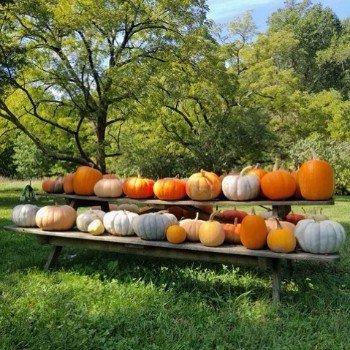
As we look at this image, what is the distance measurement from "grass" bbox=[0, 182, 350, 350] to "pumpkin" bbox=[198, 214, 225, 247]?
1.51 ft

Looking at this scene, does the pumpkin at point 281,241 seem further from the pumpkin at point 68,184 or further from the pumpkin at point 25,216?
the pumpkin at point 25,216

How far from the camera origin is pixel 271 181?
454 cm

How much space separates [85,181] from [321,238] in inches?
109

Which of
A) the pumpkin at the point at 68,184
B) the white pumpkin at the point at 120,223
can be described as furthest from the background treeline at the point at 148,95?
the white pumpkin at the point at 120,223

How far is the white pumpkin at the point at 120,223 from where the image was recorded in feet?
16.5

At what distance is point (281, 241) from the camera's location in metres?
4.23

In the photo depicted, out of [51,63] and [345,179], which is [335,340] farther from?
[345,179]

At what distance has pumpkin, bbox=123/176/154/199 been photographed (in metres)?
5.27

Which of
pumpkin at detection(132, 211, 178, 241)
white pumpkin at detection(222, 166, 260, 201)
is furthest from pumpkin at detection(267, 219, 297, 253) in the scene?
pumpkin at detection(132, 211, 178, 241)

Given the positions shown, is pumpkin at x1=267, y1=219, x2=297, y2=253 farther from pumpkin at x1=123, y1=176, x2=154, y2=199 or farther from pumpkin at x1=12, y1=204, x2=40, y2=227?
pumpkin at x1=12, y1=204, x2=40, y2=227

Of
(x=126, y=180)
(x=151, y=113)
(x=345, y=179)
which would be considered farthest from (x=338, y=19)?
(x=126, y=180)

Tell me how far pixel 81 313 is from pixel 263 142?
19301mm

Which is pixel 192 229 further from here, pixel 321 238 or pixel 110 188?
pixel 321 238

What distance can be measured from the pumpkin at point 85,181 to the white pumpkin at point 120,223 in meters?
0.64
